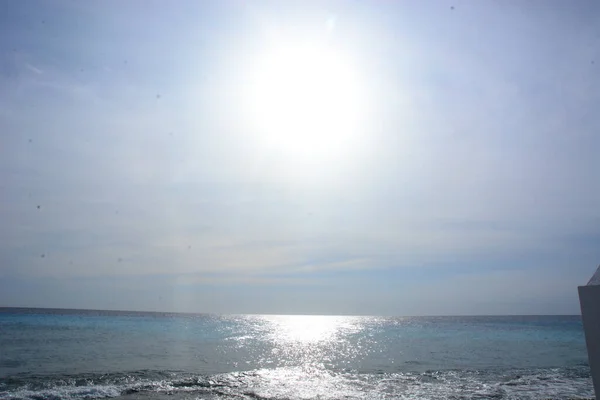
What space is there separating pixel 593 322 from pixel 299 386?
43.0ft

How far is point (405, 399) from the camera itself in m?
13.7

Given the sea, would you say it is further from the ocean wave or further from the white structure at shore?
the white structure at shore

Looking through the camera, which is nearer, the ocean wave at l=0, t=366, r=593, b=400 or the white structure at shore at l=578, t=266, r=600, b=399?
the white structure at shore at l=578, t=266, r=600, b=399

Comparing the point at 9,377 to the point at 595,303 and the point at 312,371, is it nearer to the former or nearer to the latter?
the point at 312,371

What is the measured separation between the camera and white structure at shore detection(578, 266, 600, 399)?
14.9ft

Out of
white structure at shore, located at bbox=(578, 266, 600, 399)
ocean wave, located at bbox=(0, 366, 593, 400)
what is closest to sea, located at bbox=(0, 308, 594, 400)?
ocean wave, located at bbox=(0, 366, 593, 400)

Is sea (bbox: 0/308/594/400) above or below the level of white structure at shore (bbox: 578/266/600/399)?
below

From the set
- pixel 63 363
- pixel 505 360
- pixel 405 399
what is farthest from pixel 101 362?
pixel 505 360

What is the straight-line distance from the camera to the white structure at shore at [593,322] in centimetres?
454

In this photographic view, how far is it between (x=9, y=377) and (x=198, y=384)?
24.6 ft

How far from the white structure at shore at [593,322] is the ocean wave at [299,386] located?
10.5 metres

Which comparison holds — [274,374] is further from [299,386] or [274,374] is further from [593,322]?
[593,322]

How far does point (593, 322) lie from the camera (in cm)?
462

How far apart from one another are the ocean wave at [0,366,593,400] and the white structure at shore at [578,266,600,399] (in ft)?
34.6
